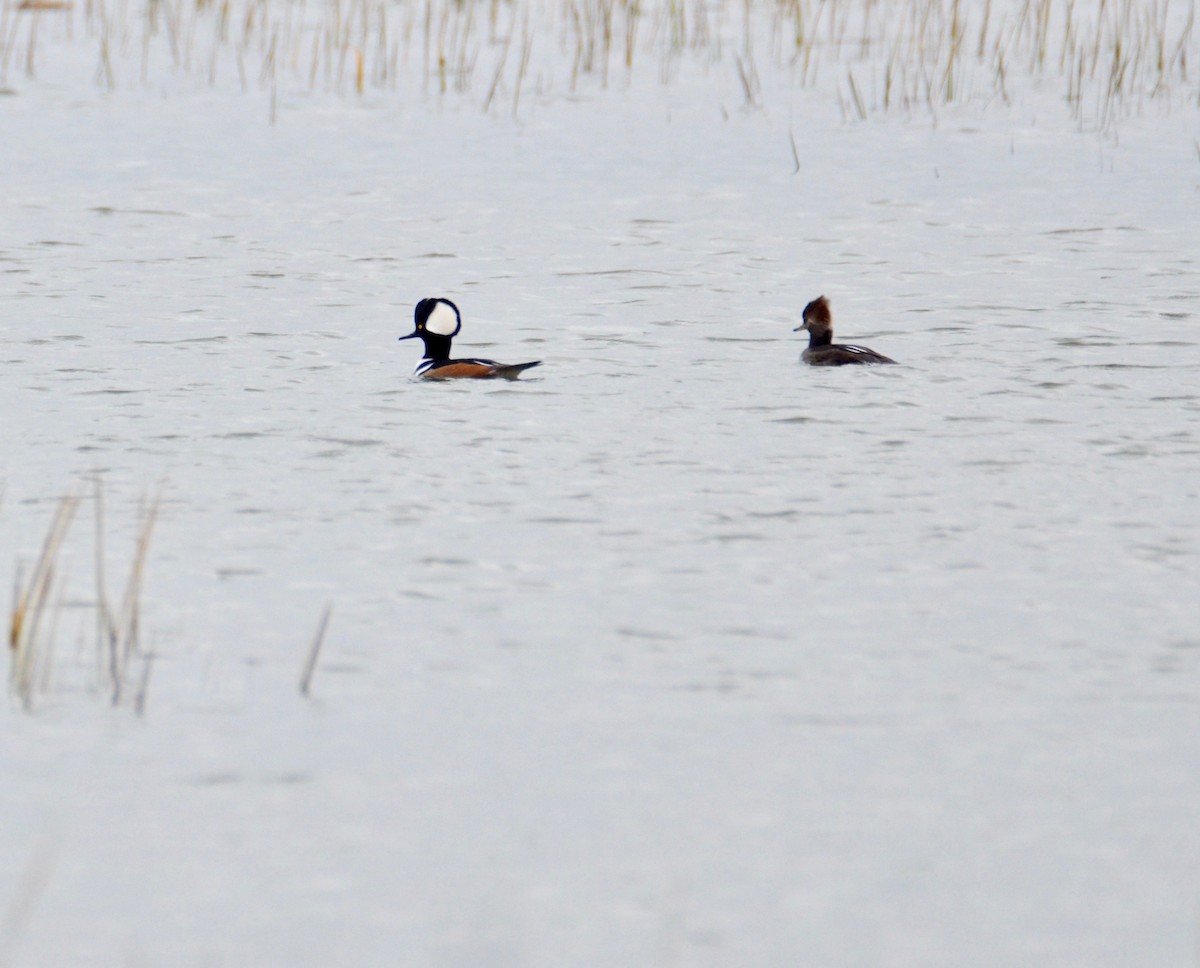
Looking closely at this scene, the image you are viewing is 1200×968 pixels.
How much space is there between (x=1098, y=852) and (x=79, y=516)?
416 cm

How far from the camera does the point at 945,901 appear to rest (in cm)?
421

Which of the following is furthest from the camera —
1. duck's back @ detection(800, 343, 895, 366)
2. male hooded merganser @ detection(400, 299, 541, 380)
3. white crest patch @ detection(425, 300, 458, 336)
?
white crest patch @ detection(425, 300, 458, 336)

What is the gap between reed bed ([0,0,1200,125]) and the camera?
18125 millimetres

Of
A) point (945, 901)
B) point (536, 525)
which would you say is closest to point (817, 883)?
point (945, 901)

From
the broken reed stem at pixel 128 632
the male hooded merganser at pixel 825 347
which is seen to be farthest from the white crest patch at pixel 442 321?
the broken reed stem at pixel 128 632

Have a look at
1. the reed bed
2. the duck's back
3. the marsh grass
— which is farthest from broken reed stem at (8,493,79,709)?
the reed bed

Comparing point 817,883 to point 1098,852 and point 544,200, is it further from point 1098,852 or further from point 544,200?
point 544,200

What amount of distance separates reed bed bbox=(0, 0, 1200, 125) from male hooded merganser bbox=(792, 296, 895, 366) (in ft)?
22.5

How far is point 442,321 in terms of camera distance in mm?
10516

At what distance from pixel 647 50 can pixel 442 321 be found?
407 inches

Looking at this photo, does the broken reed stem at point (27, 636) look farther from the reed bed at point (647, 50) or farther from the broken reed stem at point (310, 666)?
the reed bed at point (647, 50)

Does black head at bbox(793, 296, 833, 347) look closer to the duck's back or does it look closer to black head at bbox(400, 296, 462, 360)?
the duck's back

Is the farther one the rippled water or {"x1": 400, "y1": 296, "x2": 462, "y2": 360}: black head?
{"x1": 400, "y1": 296, "x2": 462, "y2": 360}: black head

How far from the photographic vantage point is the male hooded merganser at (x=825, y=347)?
10.0m
